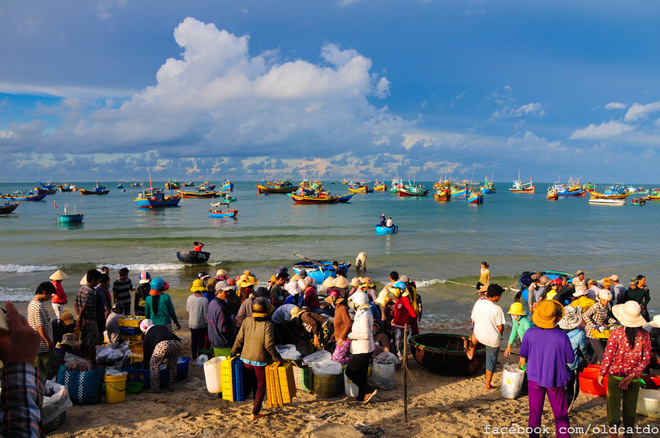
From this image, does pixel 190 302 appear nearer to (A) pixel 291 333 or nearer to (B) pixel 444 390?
(A) pixel 291 333

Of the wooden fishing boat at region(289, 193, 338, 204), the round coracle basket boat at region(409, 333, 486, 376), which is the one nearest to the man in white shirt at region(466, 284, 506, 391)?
the round coracle basket boat at region(409, 333, 486, 376)

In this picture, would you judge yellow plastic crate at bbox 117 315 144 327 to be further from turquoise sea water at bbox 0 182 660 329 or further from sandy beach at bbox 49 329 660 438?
turquoise sea water at bbox 0 182 660 329

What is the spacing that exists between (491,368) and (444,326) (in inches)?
206

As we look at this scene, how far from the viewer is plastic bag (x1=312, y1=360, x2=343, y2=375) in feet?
18.9

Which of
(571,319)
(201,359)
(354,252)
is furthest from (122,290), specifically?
(354,252)

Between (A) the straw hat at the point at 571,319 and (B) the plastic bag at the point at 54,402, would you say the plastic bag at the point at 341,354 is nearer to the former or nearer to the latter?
(A) the straw hat at the point at 571,319

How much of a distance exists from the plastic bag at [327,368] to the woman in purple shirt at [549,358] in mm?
2608

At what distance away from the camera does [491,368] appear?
6004 millimetres

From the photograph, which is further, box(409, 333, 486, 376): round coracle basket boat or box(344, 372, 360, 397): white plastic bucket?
box(409, 333, 486, 376): round coracle basket boat

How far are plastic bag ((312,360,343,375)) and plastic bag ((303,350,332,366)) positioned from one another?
11 cm

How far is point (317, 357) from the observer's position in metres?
6.19

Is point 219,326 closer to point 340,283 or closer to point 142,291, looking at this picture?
point 340,283

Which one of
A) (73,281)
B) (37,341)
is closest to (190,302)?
(37,341)

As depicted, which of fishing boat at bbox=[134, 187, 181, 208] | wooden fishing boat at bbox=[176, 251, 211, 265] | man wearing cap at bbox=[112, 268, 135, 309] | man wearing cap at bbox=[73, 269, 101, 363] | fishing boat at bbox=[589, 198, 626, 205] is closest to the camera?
man wearing cap at bbox=[73, 269, 101, 363]
